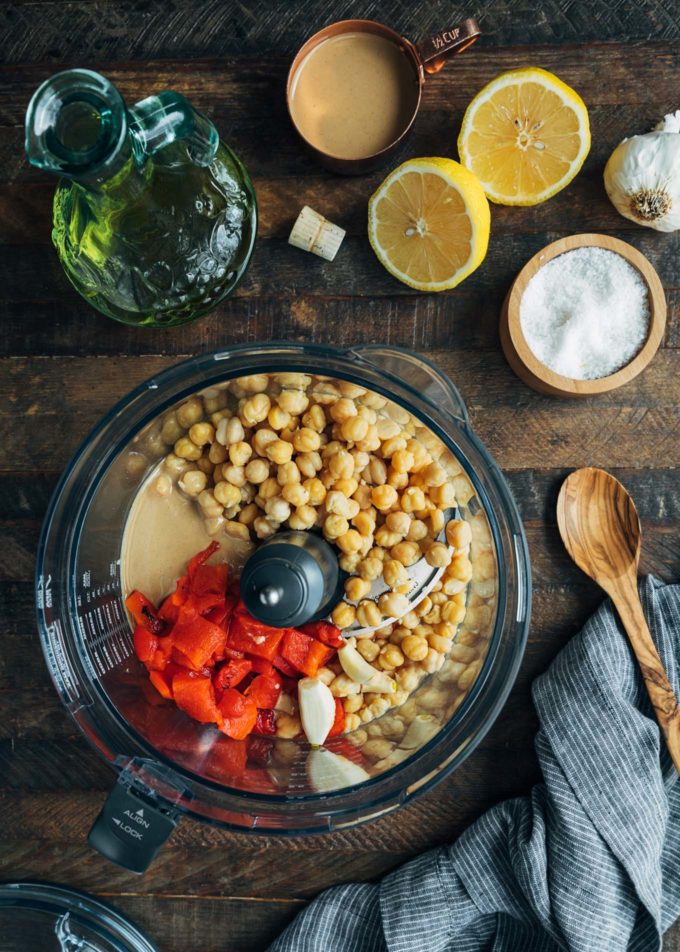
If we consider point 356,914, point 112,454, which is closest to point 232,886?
point 356,914

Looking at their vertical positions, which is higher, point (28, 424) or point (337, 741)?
point (28, 424)

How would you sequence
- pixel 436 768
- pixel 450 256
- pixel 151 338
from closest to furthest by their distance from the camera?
pixel 436 768 → pixel 450 256 → pixel 151 338

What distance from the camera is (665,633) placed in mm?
1509

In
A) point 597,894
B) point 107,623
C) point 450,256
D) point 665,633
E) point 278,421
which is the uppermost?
point 450,256

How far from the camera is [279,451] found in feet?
4.44

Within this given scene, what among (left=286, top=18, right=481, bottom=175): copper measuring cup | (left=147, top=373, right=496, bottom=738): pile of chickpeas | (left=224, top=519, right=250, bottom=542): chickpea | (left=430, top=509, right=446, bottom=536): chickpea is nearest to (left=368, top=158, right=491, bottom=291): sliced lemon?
(left=286, top=18, right=481, bottom=175): copper measuring cup

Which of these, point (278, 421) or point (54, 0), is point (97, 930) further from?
point (54, 0)

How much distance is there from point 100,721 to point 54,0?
1.25 metres

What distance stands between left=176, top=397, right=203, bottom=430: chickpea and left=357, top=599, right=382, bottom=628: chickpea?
41cm

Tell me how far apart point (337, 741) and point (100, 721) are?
0.37m

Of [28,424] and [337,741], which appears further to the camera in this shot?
[28,424]

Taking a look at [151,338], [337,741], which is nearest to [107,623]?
[337,741]

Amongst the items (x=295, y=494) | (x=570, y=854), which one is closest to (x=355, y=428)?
(x=295, y=494)

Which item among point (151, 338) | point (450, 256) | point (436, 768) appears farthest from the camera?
A: point (151, 338)
